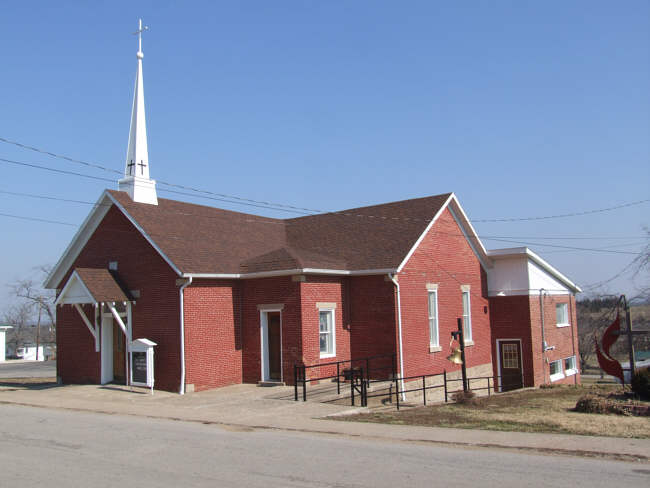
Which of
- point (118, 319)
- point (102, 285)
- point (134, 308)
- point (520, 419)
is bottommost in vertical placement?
point (520, 419)

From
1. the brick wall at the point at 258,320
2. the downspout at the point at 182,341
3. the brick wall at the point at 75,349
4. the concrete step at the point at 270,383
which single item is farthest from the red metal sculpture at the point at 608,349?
the brick wall at the point at 75,349

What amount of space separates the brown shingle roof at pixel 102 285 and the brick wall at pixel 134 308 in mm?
423

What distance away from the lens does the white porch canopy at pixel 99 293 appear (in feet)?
64.5

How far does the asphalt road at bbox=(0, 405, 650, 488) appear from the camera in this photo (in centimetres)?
789

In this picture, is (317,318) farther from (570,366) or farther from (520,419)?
(570,366)

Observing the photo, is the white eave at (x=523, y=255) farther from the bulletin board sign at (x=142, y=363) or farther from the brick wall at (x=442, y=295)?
the bulletin board sign at (x=142, y=363)

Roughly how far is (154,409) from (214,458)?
22.8ft

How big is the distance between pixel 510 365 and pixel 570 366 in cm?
499

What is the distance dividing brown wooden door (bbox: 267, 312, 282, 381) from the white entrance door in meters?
5.93

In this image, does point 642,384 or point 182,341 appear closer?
point 642,384

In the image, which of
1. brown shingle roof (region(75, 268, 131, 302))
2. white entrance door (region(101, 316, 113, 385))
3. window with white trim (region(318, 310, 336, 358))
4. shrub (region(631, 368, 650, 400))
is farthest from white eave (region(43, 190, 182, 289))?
shrub (region(631, 368, 650, 400))

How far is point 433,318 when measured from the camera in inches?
885

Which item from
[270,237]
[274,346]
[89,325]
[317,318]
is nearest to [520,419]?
[317,318]

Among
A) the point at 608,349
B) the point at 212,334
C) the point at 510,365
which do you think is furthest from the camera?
the point at 510,365
